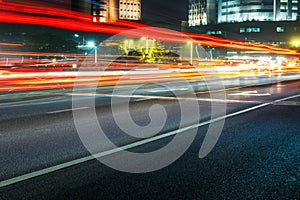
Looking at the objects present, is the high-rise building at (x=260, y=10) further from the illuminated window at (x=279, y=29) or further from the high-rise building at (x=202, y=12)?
the illuminated window at (x=279, y=29)

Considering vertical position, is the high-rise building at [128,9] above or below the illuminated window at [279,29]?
above

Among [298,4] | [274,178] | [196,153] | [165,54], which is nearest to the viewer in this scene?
[274,178]

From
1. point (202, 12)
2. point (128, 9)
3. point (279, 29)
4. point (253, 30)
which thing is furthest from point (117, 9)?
point (279, 29)

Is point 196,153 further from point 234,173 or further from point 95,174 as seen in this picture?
point 95,174

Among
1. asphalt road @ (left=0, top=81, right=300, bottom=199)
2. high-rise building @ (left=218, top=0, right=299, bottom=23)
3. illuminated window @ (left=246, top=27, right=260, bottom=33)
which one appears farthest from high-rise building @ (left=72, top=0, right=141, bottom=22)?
asphalt road @ (left=0, top=81, right=300, bottom=199)

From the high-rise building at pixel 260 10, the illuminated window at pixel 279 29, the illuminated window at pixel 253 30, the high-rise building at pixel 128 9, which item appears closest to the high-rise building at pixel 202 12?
the high-rise building at pixel 260 10

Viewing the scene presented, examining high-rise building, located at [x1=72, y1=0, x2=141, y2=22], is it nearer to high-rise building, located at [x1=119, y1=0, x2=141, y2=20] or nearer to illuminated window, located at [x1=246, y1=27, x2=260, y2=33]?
high-rise building, located at [x1=119, y1=0, x2=141, y2=20]

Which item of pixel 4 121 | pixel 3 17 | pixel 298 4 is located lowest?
pixel 4 121

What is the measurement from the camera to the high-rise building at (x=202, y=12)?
18150cm

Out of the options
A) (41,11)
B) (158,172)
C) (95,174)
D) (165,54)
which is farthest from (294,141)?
(165,54)

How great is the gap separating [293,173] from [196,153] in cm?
153

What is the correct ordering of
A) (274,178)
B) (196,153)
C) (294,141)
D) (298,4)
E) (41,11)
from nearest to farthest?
(274,178), (196,153), (294,141), (41,11), (298,4)

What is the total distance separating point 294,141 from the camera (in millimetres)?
6957

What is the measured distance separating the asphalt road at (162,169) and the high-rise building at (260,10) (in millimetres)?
155060
